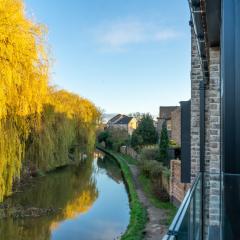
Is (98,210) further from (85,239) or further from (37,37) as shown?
(37,37)

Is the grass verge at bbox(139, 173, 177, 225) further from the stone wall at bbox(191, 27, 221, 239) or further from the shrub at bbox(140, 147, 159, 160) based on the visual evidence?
the stone wall at bbox(191, 27, 221, 239)

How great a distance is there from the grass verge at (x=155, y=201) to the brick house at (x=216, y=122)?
6495 mm

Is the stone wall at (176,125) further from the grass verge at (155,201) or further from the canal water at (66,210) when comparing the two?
the canal water at (66,210)

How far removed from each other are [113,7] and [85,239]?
10471 mm

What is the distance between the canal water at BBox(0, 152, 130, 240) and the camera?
13.8m

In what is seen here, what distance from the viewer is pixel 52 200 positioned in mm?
18609

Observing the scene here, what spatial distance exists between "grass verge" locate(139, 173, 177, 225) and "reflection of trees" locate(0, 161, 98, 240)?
9.17 feet

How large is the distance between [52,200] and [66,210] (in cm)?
182

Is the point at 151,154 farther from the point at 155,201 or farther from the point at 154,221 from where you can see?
the point at 154,221

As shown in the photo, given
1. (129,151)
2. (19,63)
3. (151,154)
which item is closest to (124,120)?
(129,151)

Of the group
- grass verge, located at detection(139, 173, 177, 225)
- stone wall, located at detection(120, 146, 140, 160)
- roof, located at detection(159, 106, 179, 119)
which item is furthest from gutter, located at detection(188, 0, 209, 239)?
roof, located at detection(159, 106, 179, 119)

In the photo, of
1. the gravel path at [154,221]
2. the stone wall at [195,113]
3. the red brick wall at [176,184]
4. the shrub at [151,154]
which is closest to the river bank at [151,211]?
the gravel path at [154,221]

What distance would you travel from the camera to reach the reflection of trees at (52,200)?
1353 cm

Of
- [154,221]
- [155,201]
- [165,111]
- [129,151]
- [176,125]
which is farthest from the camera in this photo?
[165,111]
